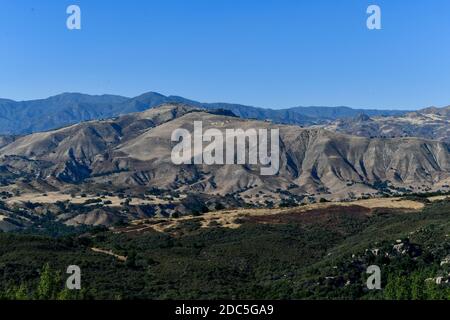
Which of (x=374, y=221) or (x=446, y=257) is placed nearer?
(x=446, y=257)
